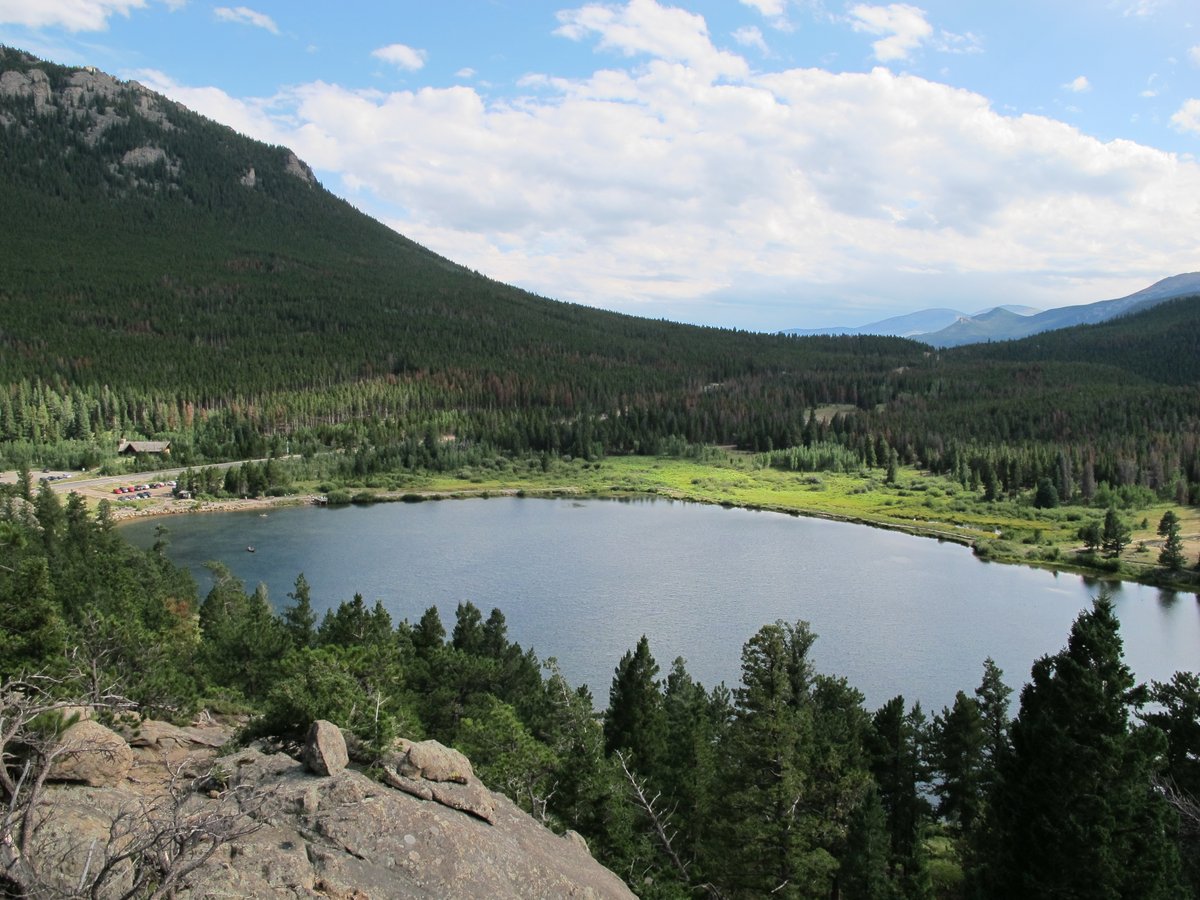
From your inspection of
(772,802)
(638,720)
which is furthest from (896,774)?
(772,802)

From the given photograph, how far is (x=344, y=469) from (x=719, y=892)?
122536 mm

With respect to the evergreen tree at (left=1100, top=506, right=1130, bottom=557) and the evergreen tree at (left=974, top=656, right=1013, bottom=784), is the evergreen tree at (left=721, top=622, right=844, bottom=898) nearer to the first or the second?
the evergreen tree at (left=974, top=656, right=1013, bottom=784)

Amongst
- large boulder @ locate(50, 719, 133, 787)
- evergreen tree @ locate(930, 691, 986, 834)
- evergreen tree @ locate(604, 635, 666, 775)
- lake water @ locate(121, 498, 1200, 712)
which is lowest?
lake water @ locate(121, 498, 1200, 712)

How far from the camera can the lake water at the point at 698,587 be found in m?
57.2

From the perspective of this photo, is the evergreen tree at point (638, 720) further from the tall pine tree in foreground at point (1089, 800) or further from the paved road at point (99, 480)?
the paved road at point (99, 480)

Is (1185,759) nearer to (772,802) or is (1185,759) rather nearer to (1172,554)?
(772,802)

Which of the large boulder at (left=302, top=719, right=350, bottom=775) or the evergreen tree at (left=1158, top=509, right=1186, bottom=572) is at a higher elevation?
the large boulder at (left=302, top=719, right=350, bottom=775)

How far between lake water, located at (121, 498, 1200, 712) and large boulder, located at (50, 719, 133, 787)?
117 ft

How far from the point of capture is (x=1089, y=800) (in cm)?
1906

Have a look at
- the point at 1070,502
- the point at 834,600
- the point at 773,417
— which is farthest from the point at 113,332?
the point at 1070,502

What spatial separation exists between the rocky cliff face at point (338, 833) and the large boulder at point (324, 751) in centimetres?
13

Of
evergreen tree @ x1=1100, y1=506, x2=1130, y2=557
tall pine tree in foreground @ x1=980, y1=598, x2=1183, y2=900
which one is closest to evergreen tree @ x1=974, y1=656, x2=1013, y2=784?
tall pine tree in foreground @ x1=980, y1=598, x2=1183, y2=900

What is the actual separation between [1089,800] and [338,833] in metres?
16.1

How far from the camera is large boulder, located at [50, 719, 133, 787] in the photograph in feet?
42.2
